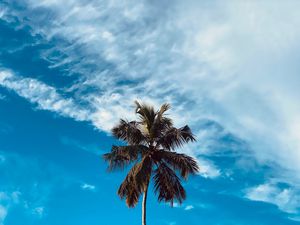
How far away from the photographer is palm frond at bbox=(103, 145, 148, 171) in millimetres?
39062

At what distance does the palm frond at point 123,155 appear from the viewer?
39.1m

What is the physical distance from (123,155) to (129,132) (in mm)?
2023

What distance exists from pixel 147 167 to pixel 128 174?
5.45 feet

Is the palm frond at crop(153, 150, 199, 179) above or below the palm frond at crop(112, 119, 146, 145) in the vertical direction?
below

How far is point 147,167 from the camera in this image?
38.5m

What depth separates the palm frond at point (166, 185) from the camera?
128 ft

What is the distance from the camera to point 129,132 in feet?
132

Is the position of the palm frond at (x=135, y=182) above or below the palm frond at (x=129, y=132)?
below

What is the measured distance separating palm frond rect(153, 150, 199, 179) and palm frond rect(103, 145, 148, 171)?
1348mm

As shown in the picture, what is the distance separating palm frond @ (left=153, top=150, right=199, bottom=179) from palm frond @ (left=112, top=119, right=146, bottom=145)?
194 centimetres

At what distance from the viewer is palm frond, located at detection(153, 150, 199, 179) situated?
1545 inches

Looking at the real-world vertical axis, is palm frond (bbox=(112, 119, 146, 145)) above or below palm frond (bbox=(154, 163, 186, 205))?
above

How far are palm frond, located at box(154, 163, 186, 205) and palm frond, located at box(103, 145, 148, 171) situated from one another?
2.02 m

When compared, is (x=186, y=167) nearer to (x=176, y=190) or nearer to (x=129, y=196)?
(x=176, y=190)
